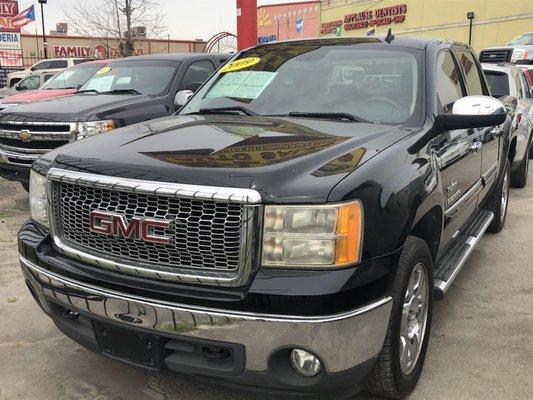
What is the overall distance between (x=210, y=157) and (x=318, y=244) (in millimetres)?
616

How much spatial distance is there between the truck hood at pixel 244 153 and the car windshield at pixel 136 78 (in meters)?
4.33

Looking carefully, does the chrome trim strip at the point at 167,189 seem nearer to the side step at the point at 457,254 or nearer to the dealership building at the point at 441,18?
the side step at the point at 457,254

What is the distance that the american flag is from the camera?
88.2 feet

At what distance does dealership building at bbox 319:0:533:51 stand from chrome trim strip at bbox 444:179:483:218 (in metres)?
21.4

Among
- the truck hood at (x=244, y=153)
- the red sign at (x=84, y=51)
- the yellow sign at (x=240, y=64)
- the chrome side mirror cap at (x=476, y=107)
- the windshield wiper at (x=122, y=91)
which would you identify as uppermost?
the red sign at (x=84, y=51)

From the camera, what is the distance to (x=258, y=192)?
6.90 ft

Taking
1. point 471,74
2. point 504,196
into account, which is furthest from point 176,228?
point 504,196

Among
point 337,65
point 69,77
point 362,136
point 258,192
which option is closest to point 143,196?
point 258,192

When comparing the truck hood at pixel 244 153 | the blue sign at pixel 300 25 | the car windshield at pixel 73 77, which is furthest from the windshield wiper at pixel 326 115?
the blue sign at pixel 300 25

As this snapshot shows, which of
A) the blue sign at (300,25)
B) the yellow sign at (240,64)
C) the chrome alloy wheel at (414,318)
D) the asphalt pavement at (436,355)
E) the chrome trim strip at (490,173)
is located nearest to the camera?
the chrome alloy wheel at (414,318)

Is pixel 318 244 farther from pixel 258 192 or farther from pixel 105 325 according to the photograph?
pixel 105 325

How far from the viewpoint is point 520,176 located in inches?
305

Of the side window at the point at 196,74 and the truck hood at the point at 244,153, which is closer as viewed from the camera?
the truck hood at the point at 244,153

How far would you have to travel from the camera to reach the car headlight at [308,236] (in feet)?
6.95
